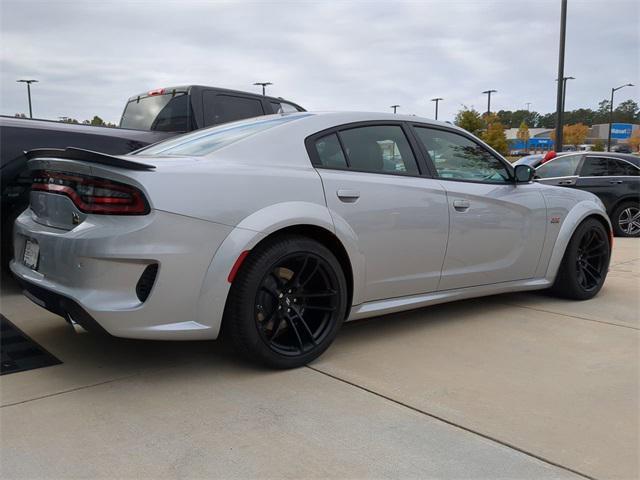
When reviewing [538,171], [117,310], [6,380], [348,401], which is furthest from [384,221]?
[538,171]

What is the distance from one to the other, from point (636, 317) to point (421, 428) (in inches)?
111

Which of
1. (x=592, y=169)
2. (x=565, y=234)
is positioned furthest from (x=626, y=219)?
(x=565, y=234)

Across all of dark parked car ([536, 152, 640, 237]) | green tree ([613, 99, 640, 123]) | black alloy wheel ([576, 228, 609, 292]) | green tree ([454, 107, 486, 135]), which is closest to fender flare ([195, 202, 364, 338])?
black alloy wheel ([576, 228, 609, 292])

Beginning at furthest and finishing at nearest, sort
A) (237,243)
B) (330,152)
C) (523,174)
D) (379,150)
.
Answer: (523,174) < (379,150) < (330,152) < (237,243)

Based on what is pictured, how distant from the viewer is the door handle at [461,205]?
3998mm

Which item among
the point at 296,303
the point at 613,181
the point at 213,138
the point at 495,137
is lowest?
the point at 296,303

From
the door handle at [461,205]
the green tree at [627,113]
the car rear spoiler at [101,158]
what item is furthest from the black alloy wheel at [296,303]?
the green tree at [627,113]

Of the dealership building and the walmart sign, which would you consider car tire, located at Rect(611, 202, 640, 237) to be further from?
the walmart sign

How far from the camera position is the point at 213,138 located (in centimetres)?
360

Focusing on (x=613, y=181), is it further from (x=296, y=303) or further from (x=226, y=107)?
(x=296, y=303)

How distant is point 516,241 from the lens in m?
4.44

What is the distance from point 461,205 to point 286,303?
1552 millimetres

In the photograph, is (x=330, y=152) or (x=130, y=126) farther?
(x=130, y=126)

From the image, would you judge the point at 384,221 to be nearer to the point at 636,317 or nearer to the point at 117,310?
the point at 117,310
